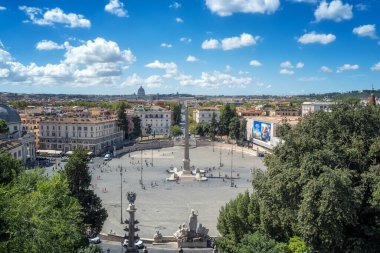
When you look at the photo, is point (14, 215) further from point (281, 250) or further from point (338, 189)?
point (338, 189)

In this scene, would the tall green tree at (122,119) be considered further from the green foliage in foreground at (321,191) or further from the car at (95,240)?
the green foliage in foreground at (321,191)

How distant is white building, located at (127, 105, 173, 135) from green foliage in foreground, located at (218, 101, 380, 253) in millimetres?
92770

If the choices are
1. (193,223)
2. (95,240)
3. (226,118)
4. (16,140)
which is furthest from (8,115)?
(193,223)

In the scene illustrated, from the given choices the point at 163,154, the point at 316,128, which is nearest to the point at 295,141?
the point at 316,128

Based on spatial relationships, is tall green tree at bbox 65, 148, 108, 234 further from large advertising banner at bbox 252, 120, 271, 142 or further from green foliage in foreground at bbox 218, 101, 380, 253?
large advertising banner at bbox 252, 120, 271, 142

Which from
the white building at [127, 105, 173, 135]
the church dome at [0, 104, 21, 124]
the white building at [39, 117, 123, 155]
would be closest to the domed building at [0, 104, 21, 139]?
the church dome at [0, 104, 21, 124]

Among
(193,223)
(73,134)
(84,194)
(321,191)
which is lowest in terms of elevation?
(193,223)

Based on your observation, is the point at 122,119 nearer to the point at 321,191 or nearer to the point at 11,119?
the point at 11,119

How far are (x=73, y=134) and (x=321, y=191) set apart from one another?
2895 inches

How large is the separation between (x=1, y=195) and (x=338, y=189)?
15.3 metres

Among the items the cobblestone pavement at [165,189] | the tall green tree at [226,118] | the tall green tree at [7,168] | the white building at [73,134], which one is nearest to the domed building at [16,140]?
the white building at [73,134]

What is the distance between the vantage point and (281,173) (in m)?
23.0

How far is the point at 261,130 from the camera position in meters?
90.3

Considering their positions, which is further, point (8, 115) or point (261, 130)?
point (261, 130)
